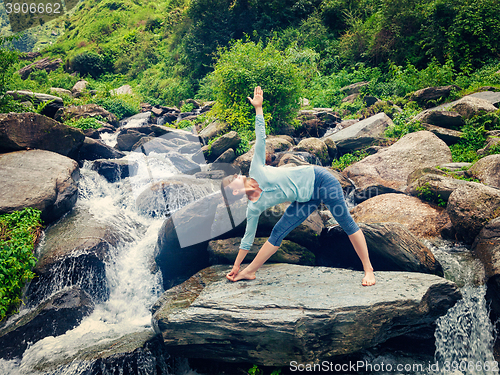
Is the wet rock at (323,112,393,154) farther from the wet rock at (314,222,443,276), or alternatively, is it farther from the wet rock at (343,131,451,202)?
the wet rock at (314,222,443,276)

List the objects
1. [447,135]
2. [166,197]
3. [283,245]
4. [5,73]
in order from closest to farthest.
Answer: [283,245]
[166,197]
[5,73]
[447,135]

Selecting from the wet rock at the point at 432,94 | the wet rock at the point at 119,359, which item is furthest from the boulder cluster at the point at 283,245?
the wet rock at the point at 432,94

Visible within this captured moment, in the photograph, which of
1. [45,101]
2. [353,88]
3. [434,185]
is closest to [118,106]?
[45,101]

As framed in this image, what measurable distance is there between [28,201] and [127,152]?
5.66m

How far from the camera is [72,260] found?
19.2 feet

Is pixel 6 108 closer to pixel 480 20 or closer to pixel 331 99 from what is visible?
pixel 331 99

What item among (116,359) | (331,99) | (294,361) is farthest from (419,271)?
(331,99)

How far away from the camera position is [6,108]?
8.29m

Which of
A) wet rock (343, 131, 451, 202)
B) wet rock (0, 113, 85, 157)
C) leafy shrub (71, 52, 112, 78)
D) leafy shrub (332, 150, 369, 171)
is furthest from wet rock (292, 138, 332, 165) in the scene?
leafy shrub (71, 52, 112, 78)

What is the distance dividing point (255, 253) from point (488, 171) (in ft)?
16.5

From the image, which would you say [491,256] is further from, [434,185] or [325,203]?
[325,203]

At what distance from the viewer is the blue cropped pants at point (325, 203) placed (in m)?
3.70

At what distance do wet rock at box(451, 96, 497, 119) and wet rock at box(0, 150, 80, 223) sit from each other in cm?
1061

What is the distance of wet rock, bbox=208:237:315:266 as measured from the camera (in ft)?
16.6
